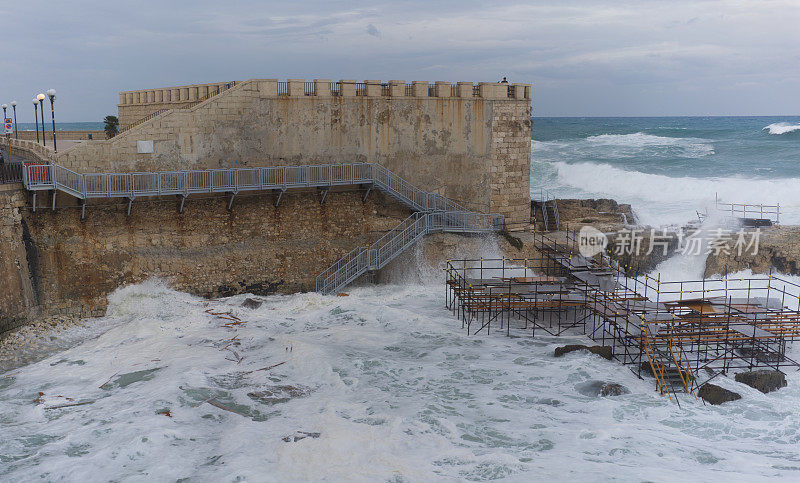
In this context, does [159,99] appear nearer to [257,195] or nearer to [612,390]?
[257,195]

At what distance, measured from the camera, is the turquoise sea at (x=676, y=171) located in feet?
138

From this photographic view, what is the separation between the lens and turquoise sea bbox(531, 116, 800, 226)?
42.2m

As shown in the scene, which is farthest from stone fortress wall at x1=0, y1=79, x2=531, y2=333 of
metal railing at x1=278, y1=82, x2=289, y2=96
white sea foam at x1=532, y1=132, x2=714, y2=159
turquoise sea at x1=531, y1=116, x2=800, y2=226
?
white sea foam at x1=532, y1=132, x2=714, y2=159

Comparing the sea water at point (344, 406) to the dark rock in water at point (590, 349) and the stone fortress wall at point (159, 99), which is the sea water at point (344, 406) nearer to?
the dark rock in water at point (590, 349)

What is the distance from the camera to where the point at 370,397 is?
1591 centimetres

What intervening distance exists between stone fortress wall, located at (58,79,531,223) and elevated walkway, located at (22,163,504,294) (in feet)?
1.81

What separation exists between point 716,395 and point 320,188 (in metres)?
14.3

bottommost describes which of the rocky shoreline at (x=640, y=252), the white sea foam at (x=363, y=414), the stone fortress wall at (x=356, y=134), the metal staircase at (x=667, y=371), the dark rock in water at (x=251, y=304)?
the white sea foam at (x=363, y=414)

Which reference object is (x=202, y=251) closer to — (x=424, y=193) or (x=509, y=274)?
(x=424, y=193)

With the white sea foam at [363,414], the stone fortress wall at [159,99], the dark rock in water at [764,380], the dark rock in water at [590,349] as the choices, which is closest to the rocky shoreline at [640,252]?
the white sea foam at [363,414]

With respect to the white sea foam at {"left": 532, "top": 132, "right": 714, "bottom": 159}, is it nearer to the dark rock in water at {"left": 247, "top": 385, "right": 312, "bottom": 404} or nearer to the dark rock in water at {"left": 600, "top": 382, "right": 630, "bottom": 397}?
the dark rock in water at {"left": 600, "top": 382, "right": 630, "bottom": 397}

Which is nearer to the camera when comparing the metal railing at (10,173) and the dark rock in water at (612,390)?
the dark rock in water at (612,390)

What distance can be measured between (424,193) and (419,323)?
19.7ft

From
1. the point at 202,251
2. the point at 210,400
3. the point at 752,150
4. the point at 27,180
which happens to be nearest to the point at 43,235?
the point at 27,180
